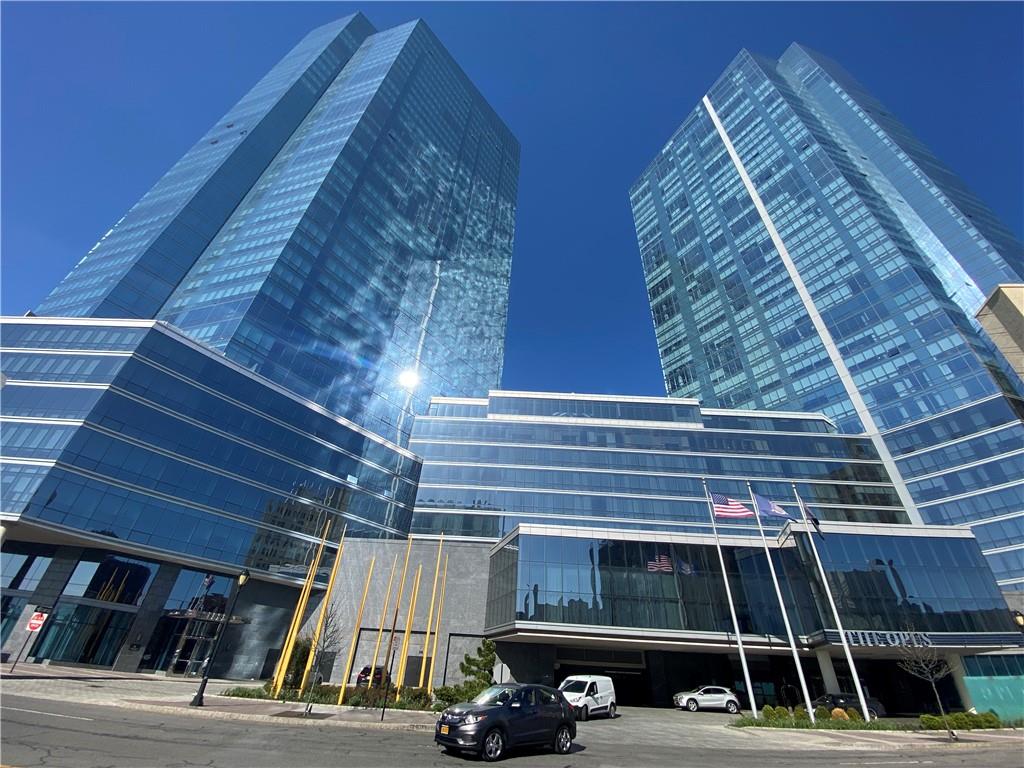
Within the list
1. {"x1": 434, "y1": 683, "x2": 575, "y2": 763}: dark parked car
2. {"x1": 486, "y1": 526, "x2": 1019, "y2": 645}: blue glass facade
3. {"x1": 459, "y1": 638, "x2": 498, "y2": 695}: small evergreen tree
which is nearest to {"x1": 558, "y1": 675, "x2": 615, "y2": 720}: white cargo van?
{"x1": 459, "y1": 638, "x2": 498, "y2": 695}: small evergreen tree

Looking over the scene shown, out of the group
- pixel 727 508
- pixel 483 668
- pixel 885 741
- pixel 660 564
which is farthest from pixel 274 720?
pixel 660 564

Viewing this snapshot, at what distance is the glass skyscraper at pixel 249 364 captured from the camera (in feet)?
121

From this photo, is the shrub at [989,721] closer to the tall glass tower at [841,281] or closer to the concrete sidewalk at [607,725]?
the concrete sidewalk at [607,725]

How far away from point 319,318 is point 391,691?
183 feet

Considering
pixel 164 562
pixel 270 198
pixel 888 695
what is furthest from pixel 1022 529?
pixel 270 198

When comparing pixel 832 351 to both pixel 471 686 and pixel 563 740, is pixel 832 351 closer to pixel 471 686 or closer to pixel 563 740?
pixel 471 686

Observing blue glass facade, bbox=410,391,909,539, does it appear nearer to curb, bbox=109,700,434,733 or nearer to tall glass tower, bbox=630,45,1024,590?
tall glass tower, bbox=630,45,1024,590

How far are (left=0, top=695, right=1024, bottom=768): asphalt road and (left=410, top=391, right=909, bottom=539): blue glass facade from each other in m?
37.8

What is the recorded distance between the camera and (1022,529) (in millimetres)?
46188

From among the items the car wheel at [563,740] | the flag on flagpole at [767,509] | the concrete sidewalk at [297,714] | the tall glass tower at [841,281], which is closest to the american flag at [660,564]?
the flag on flagpole at [767,509]

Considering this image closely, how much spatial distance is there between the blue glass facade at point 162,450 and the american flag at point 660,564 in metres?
36.2

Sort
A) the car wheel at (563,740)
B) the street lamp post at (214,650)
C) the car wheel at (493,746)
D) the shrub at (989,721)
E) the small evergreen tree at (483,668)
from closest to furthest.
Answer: the car wheel at (493,746)
the car wheel at (563,740)
the street lamp post at (214,650)
the shrub at (989,721)
the small evergreen tree at (483,668)

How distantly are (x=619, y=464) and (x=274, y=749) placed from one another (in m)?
51.7

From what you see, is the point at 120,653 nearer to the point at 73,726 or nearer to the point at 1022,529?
the point at 73,726
